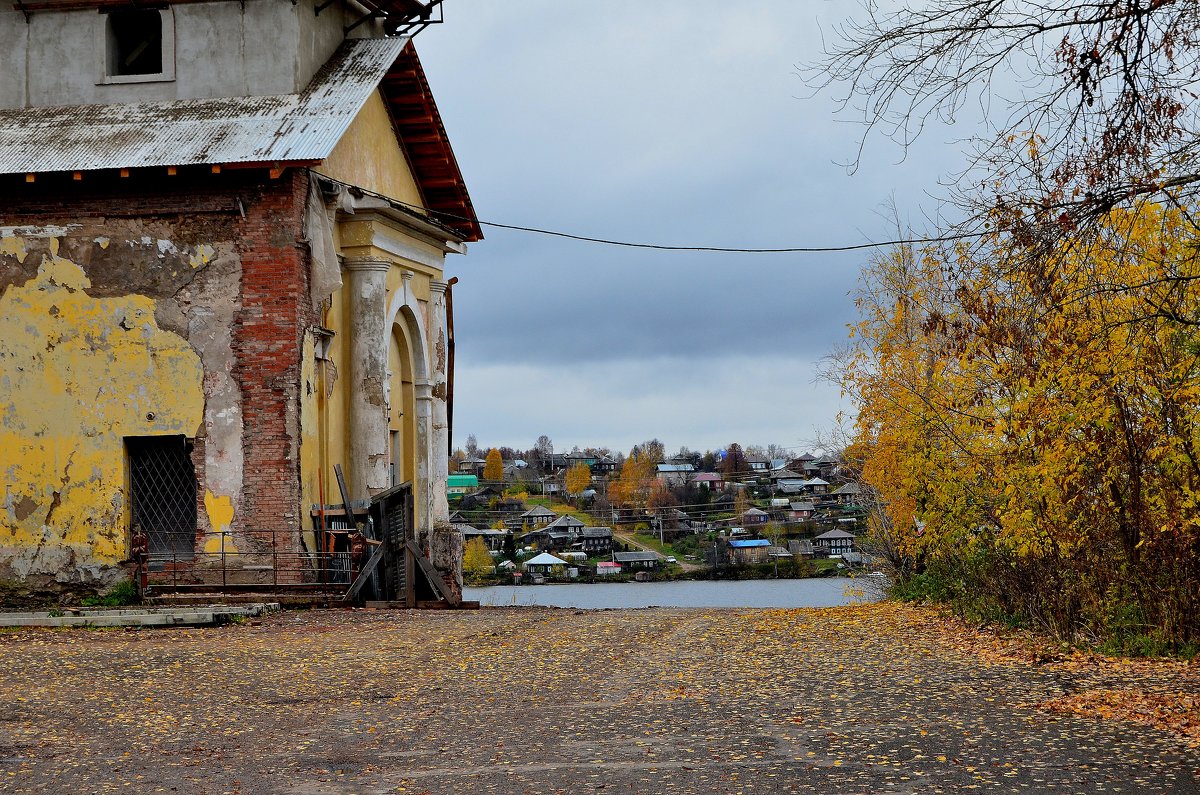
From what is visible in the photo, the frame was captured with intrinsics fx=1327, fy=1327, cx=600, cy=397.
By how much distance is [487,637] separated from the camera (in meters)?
15.7

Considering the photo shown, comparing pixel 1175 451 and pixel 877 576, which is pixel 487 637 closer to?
pixel 1175 451

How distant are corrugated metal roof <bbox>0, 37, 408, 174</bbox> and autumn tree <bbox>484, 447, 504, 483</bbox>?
107888 mm

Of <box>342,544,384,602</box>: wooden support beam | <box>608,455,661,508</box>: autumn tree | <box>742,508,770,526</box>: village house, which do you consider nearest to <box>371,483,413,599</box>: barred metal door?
<box>342,544,384,602</box>: wooden support beam

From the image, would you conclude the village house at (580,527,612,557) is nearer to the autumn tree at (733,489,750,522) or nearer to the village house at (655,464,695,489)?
the autumn tree at (733,489,750,522)

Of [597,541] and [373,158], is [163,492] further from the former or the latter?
[597,541]

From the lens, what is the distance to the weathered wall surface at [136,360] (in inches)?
797

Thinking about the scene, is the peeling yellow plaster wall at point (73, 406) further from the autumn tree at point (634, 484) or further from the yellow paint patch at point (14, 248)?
the autumn tree at point (634, 484)

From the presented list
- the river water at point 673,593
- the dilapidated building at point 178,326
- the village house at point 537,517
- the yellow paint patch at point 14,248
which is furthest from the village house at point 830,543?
the yellow paint patch at point 14,248

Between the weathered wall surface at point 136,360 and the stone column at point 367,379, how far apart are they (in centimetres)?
229

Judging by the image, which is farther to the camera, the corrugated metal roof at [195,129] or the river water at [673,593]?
the river water at [673,593]

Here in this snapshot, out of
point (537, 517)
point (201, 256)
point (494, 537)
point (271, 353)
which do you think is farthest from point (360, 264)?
point (537, 517)

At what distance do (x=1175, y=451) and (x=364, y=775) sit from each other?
7.88 metres

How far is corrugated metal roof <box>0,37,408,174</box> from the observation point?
66.0 ft

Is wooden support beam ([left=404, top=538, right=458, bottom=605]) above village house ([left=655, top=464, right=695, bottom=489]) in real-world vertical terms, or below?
below
